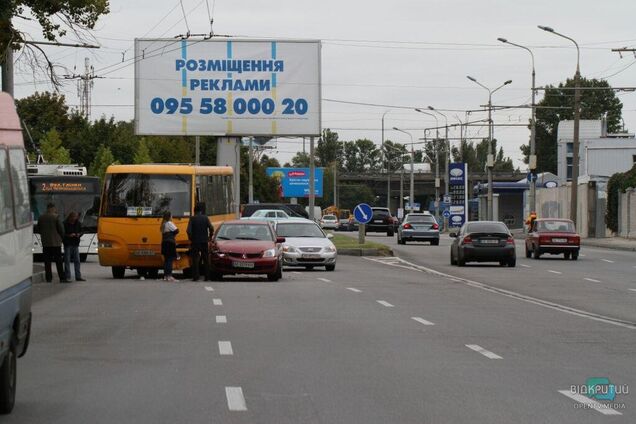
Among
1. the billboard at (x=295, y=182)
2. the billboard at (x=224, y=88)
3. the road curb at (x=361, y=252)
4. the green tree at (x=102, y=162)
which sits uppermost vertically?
the billboard at (x=224, y=88)

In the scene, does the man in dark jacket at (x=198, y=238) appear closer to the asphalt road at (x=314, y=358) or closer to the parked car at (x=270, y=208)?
the asphalt road at (x=314, y=358)

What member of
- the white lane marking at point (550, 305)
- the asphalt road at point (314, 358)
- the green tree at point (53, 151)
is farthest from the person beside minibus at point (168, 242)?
the green tree at point (53, 151)

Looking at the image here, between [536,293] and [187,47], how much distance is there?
29.1 meters

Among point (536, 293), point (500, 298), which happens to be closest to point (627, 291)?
point (536, 293)

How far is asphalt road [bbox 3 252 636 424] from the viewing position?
984 centimetres

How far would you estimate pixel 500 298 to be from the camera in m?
23.1

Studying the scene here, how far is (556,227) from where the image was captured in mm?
43344

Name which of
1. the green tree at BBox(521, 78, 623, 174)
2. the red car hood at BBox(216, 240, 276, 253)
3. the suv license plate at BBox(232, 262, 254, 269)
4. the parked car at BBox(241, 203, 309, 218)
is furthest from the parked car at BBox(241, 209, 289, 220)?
the green tree at BBox(521, 78, 623, 174)

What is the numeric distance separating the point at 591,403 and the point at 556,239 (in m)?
33.1

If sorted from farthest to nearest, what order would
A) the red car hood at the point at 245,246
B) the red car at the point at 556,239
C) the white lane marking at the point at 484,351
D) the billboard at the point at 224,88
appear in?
the billboard at the point at 224,88, the red car at the point at 556,239, the red car hood at the point at 245,246, the white lane marking at the point at 484,351

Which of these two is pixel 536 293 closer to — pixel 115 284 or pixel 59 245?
pixel 115 284

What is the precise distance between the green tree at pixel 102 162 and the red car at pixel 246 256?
46907mm

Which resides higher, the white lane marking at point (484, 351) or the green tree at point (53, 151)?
the green tree at point (53, 151)

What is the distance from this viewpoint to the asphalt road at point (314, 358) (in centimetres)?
984
